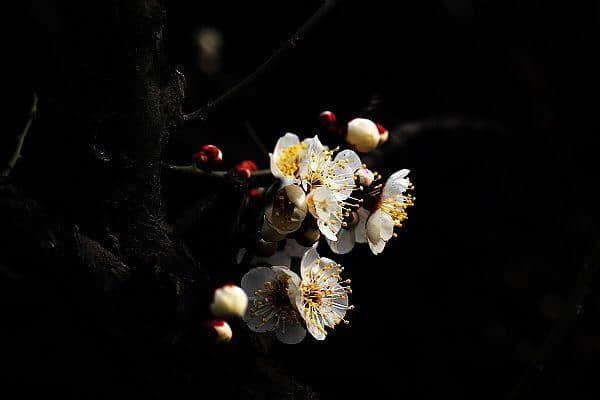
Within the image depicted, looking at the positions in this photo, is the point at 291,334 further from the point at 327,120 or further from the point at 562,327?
the point at 562,327

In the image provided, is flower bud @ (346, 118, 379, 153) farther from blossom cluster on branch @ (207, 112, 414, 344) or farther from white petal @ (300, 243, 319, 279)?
white petal @ (300, 243, 319, 279)

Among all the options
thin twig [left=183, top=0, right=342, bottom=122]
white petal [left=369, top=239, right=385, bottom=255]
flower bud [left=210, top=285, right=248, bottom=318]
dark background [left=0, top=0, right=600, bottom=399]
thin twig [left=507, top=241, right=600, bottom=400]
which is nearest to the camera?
flower bud [left=210, top=285, right=248, bottom=318]

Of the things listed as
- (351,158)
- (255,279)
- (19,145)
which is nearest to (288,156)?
(351,158)

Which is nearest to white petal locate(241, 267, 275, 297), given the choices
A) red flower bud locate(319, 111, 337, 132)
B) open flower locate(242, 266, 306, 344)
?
open flower locate(242, 266, 306, 344)

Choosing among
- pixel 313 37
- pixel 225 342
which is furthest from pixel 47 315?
pixel 313 37

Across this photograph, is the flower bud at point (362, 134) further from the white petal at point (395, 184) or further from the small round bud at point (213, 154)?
the small round bud at point (213, 154)
